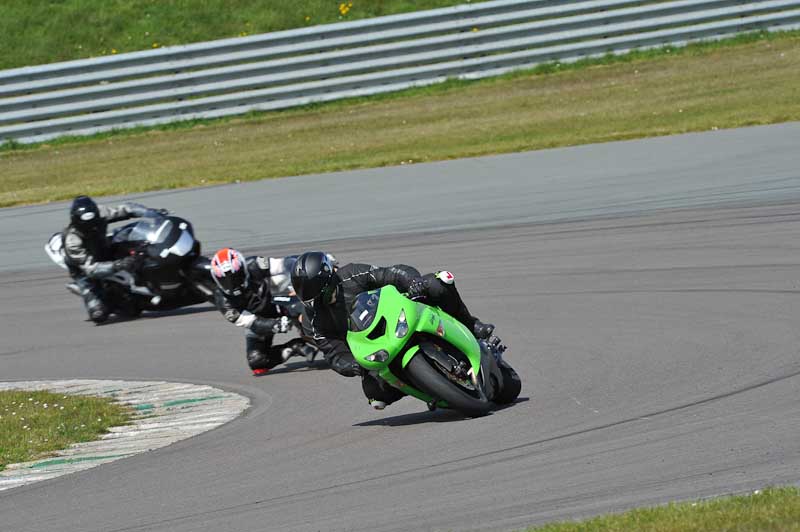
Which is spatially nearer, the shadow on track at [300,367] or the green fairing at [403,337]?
the green fairing at [403,337]

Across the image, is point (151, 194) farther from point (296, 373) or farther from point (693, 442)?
point (693, 442)

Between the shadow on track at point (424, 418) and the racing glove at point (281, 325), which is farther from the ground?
the racing glove at point (281, 325)

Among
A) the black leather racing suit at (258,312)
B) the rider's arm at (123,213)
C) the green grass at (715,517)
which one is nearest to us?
the green grass at (715,517)

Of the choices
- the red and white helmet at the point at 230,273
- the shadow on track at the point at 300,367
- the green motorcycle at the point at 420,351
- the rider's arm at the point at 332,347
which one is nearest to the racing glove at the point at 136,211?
the red and white helmet at the point at 230,273

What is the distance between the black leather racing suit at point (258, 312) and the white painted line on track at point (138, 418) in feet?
2.08

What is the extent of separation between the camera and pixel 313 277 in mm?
8609

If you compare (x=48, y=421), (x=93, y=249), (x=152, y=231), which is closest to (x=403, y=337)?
(x=48, y=421)

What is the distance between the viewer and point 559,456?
7.03 m

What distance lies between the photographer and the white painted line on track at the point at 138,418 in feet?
28.8

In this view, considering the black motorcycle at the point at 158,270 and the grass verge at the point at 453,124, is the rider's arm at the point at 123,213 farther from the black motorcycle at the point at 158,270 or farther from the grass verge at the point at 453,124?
the grass verge at the point at 453,124

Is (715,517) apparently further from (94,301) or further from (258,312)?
(94,301)

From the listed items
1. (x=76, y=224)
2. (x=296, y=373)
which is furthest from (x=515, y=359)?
(x=76, y=224)

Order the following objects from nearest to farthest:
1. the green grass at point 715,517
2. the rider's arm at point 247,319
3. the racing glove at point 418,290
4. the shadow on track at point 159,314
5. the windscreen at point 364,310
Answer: the green grass at point 715,517
the windscreen at point 364,310
the racing glove at point 418,290
the rider's arm at point 247,319
the shadow on track at point 159,314

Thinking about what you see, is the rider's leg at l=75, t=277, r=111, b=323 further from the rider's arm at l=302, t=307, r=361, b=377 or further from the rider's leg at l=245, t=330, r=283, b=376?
the rider's arm at l=302, t=307, r=361, b=377
